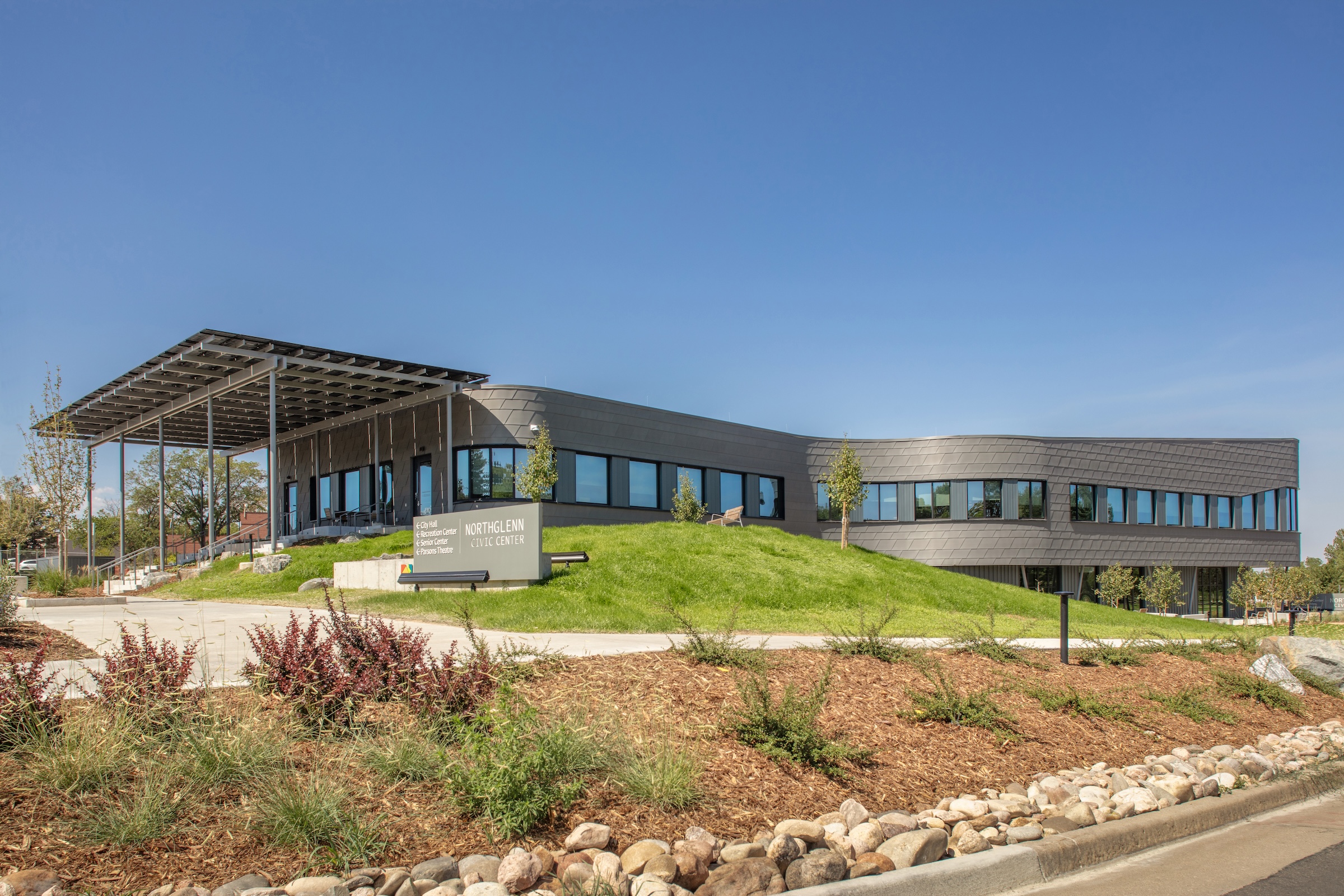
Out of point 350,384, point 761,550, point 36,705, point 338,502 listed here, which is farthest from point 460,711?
point 338,502

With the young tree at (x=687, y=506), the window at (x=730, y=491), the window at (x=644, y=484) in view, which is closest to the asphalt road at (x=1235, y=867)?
the young tree at (x=687, y=506)

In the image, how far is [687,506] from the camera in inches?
1326

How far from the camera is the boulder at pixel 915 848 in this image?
5.01 m

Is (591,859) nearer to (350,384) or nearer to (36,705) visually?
(36,705)

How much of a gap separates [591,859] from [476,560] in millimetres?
15615

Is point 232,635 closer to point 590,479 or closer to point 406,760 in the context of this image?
point 406,760

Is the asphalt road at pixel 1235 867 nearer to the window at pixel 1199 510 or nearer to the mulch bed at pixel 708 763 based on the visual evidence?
the mulch bed at pixel 708 763

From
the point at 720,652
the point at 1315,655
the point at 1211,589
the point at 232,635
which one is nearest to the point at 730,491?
the point at 1211,589

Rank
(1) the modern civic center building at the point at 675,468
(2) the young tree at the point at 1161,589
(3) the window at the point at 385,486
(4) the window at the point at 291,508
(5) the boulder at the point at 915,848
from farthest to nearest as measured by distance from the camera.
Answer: (4) the window at the point at 291,508 → (2) the young tree at the point at 1161,589 → (3) the window at the point at 385,486 → (1) the modern civic center building at the point at 675,468 → (5) the boulder at the point at 915,848

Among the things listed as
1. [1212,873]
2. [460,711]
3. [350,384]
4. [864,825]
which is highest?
[350,384]

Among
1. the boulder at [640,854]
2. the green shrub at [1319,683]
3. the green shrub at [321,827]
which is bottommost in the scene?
the green shrub at [1319,683]

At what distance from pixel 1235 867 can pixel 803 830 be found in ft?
9.17

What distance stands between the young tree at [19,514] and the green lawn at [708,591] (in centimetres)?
512

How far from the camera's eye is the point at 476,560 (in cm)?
1967
